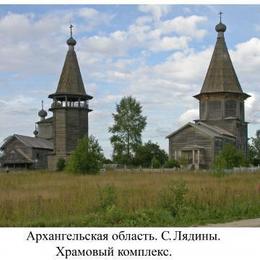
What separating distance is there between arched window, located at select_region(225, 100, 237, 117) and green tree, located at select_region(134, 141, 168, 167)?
7.98 metres

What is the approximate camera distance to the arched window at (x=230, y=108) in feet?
166

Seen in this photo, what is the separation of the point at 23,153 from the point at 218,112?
2322 centimetres

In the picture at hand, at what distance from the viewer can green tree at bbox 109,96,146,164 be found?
5959 centimetres

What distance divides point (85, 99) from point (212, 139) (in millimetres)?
15869

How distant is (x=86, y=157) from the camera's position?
32688 mm

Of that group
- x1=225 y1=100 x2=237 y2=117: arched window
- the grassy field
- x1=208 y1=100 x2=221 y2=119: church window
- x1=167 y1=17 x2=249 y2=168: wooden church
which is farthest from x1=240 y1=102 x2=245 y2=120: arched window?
the grassy field

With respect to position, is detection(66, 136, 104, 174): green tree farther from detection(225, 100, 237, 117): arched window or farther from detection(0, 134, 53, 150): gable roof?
detection(0, 134, 53, 150): gable roof

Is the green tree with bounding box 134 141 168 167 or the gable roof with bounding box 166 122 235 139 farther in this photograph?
the green tree with bounding box 134 141 168 167

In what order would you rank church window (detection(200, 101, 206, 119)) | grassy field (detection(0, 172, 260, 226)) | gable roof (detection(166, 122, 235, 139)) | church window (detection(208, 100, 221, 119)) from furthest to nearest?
church window (detection(200, 101, 206, 119)) < church window (detection(208, 100, 221, 119)) < gable roof (detection(166, 122, 235, 139)) < grassy field (detection(0, 172, 260, 226))

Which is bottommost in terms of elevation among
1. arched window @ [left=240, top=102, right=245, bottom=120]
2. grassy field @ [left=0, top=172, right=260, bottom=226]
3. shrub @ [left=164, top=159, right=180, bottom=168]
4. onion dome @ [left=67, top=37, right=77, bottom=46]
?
grassy field @ [left=0, top=172, right=260, bottom=226]

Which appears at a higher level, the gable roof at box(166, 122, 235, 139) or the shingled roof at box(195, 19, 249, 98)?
the shingled roof at box(195, 19, 249, 98)

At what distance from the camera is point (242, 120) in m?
52.1

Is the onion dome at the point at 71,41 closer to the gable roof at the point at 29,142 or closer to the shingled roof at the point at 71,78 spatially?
the shingled roof at the point at 71,78
